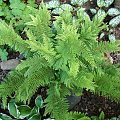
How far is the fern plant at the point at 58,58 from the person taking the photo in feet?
9.33

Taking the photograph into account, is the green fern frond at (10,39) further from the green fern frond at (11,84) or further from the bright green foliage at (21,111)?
the bright green foliage at (21,111)

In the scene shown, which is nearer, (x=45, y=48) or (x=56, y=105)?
(x=45, y=48)

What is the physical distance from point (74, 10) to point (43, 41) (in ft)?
3.86

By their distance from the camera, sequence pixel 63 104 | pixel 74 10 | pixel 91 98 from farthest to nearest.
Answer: pixel 74 10
pixel 91 98
pixel 63 104

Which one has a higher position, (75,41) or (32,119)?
(75,41)

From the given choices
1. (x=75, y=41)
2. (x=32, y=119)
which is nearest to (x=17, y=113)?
(x=32, y=119)

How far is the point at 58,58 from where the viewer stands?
293 cm

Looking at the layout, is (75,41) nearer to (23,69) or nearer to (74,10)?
(23,69)

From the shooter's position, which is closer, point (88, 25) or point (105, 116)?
point (88, 25)

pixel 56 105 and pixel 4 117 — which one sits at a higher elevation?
pixel 56 105

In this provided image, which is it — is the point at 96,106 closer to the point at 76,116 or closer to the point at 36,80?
the point at 76,116

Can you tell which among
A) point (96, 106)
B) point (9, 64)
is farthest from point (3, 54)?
point (96, 106)

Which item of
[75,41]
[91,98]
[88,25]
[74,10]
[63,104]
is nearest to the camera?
[75,41]

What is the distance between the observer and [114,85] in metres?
3.17
